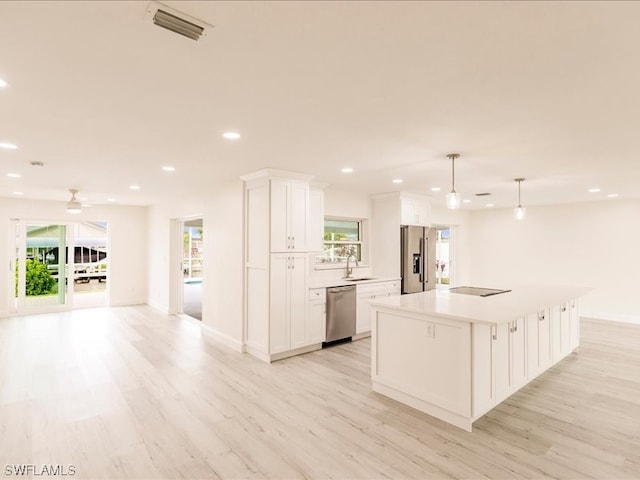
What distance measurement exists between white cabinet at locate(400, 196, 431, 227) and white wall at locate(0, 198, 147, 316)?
245 inches

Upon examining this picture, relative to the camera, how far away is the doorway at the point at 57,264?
7.11 metres

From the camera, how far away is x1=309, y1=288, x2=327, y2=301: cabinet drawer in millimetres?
4969

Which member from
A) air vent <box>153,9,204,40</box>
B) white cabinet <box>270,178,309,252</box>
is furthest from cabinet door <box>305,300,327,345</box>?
air vent <box>153,9,204,40</box>

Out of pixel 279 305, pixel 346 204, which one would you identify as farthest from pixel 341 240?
pixel 279 305

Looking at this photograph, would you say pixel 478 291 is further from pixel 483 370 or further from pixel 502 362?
pixel 483 370

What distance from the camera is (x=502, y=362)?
3.18 m

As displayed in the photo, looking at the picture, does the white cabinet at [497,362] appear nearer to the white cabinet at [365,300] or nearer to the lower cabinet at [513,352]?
the lower cabinet at [513,352]

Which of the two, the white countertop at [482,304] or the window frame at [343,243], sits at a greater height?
the window frame at [343,243]

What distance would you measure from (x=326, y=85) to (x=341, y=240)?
433 cm

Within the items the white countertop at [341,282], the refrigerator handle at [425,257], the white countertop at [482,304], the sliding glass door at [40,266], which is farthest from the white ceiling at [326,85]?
the sliding glass door at [40,266]

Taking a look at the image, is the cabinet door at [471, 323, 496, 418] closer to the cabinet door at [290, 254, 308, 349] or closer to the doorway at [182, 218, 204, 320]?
the cabinet door at [290, 254, 308, 349]

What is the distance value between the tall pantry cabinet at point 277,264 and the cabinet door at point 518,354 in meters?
2.52

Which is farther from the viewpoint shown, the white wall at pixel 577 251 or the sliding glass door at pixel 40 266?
the sliding glass door at pixel 40 266

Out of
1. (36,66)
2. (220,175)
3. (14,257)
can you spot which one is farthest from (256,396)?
(14,257)
